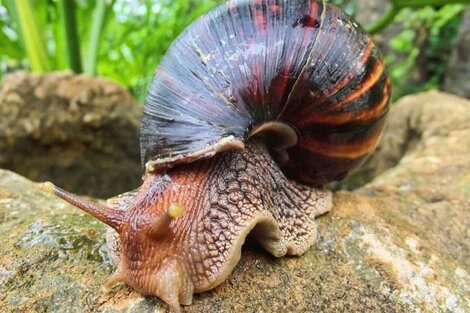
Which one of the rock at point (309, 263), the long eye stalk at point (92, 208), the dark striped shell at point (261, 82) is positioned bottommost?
the rock at point (309, 263)

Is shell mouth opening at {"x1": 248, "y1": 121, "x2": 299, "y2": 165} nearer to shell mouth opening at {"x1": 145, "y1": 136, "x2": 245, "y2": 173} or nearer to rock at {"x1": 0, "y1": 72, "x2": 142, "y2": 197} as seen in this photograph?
shell mouth opening at {"x1": 145, "y1": 136, "x2": 245, "y2": 173}

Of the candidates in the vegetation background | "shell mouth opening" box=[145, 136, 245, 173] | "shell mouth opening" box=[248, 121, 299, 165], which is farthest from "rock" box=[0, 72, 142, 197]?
"shell mouth opening" box=[145, 136, 245, 173]

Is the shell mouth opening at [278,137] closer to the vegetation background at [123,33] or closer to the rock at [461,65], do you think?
the vegetation background at [123,33]

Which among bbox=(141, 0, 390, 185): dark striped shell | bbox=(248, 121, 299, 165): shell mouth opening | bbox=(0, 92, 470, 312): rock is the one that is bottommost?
bbox=(0, 92, 470, 312): rock

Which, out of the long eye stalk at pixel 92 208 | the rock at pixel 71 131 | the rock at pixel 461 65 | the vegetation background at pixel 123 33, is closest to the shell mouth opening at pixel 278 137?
the long eye stalk at pixel 92 208

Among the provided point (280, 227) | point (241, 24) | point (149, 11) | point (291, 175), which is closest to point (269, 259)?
point (280, 227)

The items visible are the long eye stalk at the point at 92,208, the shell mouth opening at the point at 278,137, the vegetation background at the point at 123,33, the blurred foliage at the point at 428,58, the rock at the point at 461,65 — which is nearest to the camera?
the long eye stalk at the point at 92,208

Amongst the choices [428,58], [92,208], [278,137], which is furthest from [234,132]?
[428,58]
